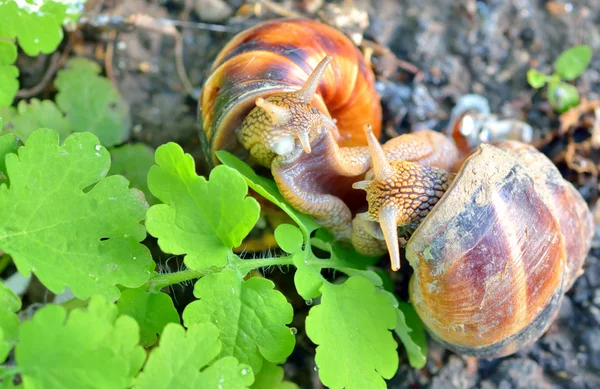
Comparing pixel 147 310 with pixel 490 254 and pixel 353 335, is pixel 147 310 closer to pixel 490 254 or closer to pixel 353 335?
pixel 353 335

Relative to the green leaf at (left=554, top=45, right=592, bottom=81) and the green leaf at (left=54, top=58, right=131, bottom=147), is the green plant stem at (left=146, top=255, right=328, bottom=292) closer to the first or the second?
the green leaf at (left=54, top=58, right=131, bottom=147)

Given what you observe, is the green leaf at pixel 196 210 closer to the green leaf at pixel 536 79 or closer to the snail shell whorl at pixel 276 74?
the snail shell whorl at pixel 276 74

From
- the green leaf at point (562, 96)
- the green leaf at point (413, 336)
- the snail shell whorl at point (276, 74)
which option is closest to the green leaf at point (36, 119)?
the snail shell whorl at point (276, 74)

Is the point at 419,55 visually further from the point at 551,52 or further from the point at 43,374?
the point at 43,374

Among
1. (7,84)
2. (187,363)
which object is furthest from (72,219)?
(7,84)

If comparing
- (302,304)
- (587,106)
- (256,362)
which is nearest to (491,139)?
(587,106)

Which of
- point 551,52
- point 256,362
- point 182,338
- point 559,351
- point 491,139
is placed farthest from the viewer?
point 551,52
